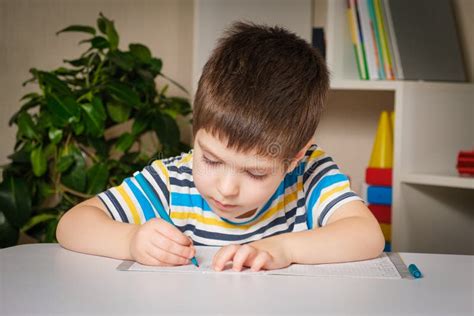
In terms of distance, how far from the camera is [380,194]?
6.51 feet

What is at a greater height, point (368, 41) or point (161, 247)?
point (368, 41)

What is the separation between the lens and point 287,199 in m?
1.19

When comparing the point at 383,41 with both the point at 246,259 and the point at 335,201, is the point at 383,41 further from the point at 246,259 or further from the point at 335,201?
the point at 246,259

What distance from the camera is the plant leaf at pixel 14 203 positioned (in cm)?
204

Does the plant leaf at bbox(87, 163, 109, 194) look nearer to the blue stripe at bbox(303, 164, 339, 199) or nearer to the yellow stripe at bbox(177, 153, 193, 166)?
the yellow stripe at bbox(177, 153, 193, 166)

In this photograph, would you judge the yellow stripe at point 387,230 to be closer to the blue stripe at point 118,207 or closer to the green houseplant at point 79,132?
the green houseplant at point 79,132

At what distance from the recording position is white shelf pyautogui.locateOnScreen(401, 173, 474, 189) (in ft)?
5.56

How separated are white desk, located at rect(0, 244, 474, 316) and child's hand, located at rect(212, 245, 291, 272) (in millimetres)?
31

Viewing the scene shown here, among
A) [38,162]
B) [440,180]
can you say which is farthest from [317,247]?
[38,162]

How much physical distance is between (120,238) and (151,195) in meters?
0.20

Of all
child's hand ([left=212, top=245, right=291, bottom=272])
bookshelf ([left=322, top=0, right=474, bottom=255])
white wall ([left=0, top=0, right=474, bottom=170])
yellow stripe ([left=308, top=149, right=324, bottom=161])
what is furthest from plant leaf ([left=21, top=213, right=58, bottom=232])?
child's hand ([left=212, top=245, right=291, bottom=272])

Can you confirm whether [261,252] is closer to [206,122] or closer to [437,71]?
[206,122]

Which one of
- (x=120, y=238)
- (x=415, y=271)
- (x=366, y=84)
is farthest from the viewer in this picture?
(x=366, y=84)

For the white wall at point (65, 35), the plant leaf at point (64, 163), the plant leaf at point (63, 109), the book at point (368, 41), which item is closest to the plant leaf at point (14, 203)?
the plant leaf at point (64, 163)
